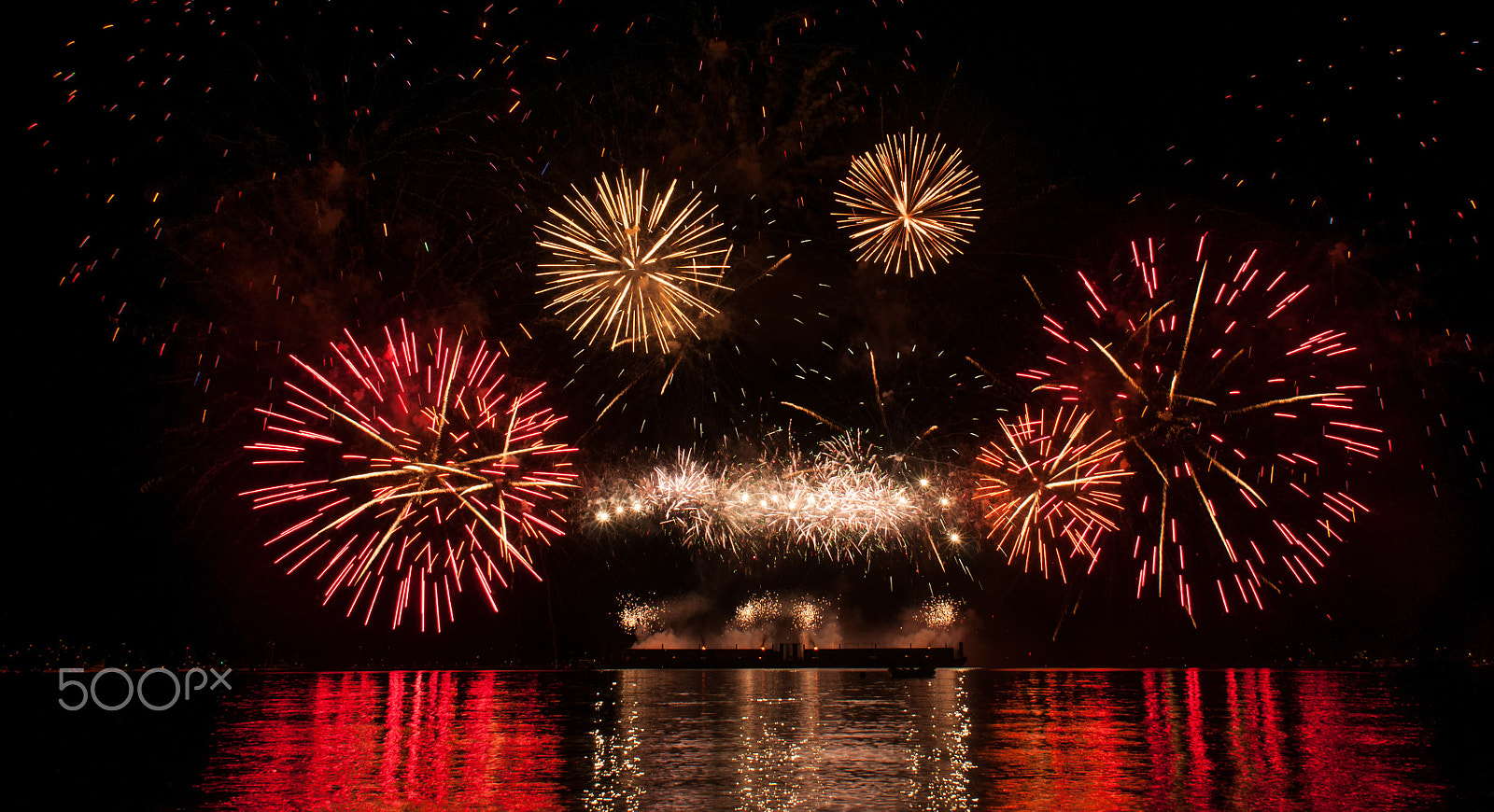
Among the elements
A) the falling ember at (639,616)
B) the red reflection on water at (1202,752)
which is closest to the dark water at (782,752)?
the red reflection on water at (1202,752)

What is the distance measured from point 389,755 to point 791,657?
42031 mm

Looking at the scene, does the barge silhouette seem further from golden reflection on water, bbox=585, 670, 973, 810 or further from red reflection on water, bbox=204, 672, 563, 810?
red reflection on water, bbox=204, 672, 563, 810

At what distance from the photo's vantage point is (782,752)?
41.2ft

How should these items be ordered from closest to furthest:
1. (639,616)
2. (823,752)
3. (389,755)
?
(389,755) < (823,752) < (639,616)

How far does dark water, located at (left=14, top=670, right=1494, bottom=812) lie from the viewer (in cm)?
937

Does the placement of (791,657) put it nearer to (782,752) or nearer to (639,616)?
(639,616)

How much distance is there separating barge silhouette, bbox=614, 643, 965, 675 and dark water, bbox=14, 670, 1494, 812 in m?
26.7

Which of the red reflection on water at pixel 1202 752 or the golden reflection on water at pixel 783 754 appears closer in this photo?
the golden reflection on water at pixel 783 754

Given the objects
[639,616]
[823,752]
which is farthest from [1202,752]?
[639,616]

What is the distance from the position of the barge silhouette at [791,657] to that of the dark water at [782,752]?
2665 cm

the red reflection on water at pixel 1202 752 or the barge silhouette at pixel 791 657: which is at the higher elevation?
the red reflection on water at pixel 1202 752

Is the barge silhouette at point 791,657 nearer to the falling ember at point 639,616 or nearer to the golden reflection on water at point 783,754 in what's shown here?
the falling ember at point 639,616

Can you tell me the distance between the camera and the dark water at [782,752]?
9.37 metres

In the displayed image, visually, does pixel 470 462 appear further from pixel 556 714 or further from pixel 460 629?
pixel 460 629
